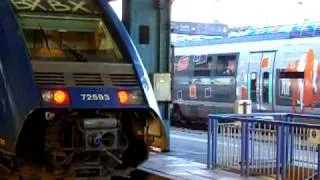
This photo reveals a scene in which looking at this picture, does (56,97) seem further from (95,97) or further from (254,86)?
(254,86)

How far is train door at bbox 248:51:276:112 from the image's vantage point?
18766 millimetres

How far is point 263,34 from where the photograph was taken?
19500mm

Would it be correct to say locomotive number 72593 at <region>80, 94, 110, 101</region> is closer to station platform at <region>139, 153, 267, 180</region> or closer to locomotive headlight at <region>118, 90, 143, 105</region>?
locomotive headlight at <region>118, 90, 143, 105</region>

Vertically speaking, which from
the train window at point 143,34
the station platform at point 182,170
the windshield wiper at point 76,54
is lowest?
the station platform at point 182,170

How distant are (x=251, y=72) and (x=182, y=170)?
9.36m

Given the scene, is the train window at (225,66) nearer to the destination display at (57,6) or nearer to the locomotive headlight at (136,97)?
the destination display at (57,6)

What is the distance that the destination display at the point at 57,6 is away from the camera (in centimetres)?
806

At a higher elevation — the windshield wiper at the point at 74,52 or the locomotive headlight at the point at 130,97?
the windshield wiper at the point at 74,52

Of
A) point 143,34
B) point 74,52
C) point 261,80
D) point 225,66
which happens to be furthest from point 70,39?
point 225,66

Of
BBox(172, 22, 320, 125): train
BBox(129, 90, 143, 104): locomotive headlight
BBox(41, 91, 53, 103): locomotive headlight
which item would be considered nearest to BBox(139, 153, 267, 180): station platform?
BBox(129, 90, 143, 104): locomotive headlight

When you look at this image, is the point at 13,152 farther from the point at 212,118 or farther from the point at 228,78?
the point at 228,78

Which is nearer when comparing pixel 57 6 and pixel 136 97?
pixel 136 97

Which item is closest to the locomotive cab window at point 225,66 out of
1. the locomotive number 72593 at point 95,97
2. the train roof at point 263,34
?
the train roof at point 263,34

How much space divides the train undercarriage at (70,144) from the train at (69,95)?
11 millimetres
